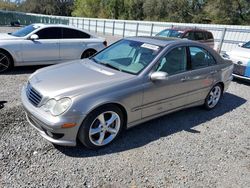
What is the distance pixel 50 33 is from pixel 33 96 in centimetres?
450

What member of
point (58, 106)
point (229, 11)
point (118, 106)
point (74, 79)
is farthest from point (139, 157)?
point (229, 11)

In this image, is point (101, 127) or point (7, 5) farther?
point (7, 5)

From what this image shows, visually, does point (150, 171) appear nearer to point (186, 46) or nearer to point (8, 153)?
point (8, 153)

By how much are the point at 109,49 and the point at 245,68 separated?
186 inches

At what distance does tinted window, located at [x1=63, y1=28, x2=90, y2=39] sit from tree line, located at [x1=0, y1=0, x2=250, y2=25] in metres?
27.6

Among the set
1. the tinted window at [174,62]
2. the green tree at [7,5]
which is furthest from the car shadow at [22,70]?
the green tree at [7,5]

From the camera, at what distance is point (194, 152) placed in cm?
364

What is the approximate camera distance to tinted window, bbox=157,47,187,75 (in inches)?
156

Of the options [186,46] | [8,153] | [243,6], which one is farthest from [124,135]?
[243,6]

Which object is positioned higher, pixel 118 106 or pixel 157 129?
pixel 118 106

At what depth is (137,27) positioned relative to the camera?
2352cm

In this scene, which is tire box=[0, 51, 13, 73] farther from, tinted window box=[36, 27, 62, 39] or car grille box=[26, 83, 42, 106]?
car grille box=[26, 83, 42, 106]

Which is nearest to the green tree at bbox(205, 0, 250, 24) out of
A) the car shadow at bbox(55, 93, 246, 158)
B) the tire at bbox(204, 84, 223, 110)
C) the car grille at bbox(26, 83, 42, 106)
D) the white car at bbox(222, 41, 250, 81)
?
the white car at bbox(222, 41, 250, 81)

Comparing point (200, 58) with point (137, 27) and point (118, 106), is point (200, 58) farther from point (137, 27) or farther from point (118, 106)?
point (137, 27)
